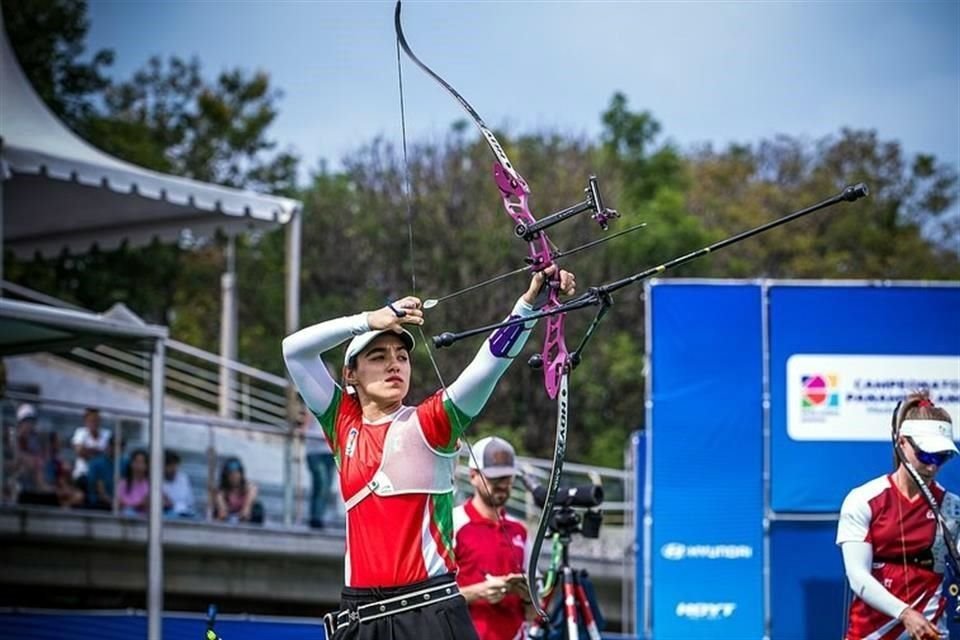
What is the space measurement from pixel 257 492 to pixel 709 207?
20.7 metres

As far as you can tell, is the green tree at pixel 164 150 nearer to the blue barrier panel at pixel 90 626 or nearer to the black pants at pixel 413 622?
the blue barrier panel at pixel 90 626

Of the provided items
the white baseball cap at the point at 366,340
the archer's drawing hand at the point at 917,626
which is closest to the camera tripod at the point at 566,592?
the archer's drawing hand at the point at 917,626

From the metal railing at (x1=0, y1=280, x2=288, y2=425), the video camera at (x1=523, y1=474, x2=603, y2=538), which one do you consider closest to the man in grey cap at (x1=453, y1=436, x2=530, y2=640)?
the video camera at (x1=523, y1=474, x2=603, y2=538)

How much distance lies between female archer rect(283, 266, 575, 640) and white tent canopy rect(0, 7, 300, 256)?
7.66 meters

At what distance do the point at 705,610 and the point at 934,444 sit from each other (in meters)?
4.32

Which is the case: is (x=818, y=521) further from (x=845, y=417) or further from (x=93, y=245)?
(x=93, y=245)

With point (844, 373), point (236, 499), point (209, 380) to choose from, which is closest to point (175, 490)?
point (236, 499)

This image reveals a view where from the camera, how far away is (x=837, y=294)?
33.4 ft

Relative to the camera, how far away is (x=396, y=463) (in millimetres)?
5211

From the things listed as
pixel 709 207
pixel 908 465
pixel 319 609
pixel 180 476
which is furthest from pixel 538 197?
pixel 908 465

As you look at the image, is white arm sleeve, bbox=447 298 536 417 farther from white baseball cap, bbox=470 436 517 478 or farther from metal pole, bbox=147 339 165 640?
metal pole, bbox=147 339 165 640

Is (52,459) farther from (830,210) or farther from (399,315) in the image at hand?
(830,210)

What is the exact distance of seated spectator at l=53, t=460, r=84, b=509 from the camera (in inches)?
527

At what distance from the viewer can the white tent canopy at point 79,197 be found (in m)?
12.9
